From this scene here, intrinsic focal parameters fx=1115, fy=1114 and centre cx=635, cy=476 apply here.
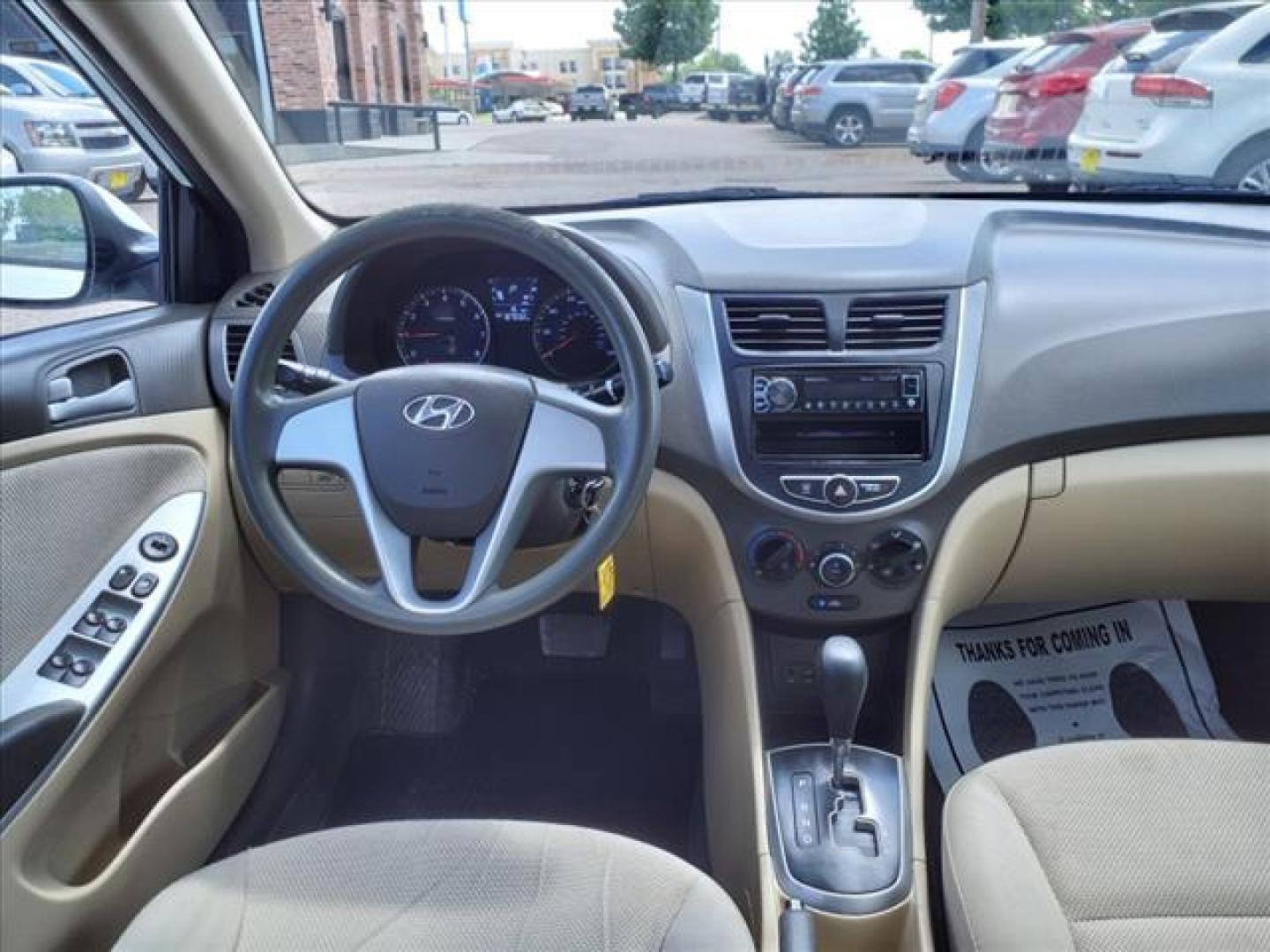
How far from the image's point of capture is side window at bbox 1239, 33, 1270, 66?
2297 millimetres

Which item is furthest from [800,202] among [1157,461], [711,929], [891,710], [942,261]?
[711,929]

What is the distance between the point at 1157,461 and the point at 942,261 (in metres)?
0.52

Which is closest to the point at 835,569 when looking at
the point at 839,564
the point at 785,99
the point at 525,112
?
the point at 839,564

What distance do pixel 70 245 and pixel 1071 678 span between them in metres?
2.25

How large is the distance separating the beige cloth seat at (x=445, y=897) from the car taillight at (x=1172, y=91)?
6.58 ft

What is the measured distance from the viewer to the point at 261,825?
86.1 inches

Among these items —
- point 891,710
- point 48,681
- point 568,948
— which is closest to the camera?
point 568,948

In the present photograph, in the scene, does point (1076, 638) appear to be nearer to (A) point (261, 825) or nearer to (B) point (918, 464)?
(B) point (918, 464)

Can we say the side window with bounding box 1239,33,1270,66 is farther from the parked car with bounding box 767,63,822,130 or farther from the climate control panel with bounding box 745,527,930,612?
the climate control panel with bounding box 745,527,930,612

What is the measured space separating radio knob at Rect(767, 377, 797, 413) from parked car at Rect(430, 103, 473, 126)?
5.33 ft

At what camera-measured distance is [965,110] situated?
3066 millimetres

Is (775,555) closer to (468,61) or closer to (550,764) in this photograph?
(550,764)

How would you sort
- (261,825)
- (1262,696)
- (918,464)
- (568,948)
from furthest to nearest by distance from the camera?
(1262,696), (261,825), (918,464), (568,948)

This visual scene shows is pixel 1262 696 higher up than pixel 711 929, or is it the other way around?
pixel 711 929
